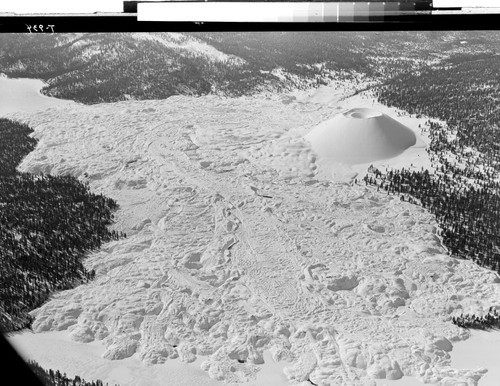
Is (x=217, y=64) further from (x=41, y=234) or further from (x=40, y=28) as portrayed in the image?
(x=41, y=234)

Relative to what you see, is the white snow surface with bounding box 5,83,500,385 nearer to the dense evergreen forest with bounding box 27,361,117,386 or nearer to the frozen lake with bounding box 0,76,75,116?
the dense evergreen forest with bounding box 27,361,117,386

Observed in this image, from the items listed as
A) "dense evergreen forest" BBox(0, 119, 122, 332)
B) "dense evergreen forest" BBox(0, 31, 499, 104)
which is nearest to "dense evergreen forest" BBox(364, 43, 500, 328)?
"dense evergreen forest" BBox(0, 31, 499, 104)

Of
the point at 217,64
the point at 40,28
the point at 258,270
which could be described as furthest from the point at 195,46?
the point at 258,270

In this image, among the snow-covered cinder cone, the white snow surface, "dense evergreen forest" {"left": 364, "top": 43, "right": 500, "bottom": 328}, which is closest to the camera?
the white snow surface

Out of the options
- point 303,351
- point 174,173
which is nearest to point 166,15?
point 174,173

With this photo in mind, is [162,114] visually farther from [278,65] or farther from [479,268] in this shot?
[479,268]
